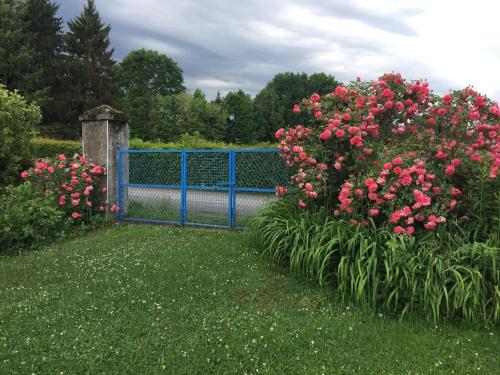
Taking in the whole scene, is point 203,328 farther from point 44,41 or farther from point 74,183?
point 44,41

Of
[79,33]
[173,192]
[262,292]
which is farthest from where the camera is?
[79,33]

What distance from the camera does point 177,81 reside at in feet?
169

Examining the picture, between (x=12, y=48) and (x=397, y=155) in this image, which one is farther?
(x=12, y=48)

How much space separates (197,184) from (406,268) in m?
4.37

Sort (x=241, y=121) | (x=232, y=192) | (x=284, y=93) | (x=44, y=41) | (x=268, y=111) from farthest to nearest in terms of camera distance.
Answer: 1. (x=284, y=93)
2. (x=268, y=111)
3. (x=241, y=121)
4. (x=44, y=41)
5. (x=232, y=192)

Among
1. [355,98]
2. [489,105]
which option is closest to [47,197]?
[355,98]

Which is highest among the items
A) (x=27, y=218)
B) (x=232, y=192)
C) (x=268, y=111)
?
(x=268, y=111)

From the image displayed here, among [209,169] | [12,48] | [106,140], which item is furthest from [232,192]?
[12,48]

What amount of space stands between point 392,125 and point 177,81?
→ 4930cm

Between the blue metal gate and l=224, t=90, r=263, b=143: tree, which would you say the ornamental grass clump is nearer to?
the blue metal gate

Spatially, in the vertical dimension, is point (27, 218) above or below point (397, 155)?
below

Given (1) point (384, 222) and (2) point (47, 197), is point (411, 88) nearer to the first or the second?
(1) point (384, 222)

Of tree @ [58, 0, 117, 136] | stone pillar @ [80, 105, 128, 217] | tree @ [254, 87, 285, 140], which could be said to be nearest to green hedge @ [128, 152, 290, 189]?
stone pillar @ [80, 105, 128, 217]

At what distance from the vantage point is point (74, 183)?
23.8 feet
